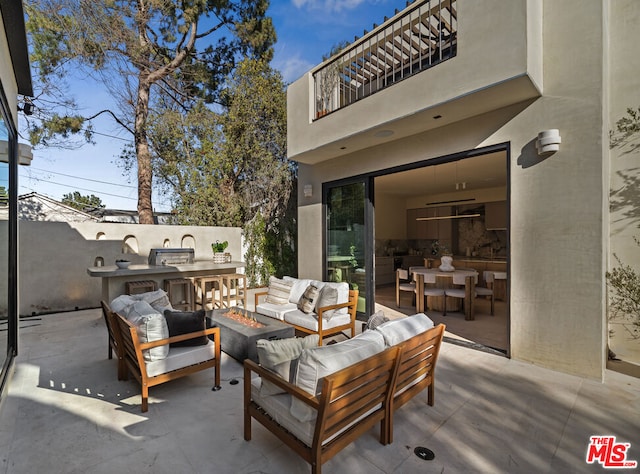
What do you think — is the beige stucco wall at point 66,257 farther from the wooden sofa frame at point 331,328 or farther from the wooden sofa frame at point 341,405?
the wooden sofa frame at point 341,405

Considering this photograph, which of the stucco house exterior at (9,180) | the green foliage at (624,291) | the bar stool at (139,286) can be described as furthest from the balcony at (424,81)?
the stucco house exterior at (9,180)

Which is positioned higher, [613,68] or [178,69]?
[178,69]

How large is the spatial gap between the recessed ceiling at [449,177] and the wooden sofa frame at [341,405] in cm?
488

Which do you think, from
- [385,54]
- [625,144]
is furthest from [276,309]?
[625,144]

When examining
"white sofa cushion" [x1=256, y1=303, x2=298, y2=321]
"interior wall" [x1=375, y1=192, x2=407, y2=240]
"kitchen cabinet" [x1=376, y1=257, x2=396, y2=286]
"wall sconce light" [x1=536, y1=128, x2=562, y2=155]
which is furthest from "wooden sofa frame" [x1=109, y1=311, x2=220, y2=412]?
"interior wall" [x1=375, y1=192, x2=407, y2=240]

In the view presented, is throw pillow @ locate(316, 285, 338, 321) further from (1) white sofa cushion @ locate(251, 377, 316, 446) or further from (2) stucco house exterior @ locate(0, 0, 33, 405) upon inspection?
(2) stucco house exterior @ locate(0, 0, 33, 405)

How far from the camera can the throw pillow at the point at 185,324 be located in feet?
9.46

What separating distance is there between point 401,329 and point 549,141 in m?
2.69

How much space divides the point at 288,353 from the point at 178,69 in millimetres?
9980

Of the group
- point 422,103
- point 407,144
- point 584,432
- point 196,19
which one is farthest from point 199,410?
point 196,19

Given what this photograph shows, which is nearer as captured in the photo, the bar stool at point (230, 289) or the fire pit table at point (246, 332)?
the fire pit table at point (246, 332)

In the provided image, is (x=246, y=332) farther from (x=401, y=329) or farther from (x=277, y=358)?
(x=401, y=329)

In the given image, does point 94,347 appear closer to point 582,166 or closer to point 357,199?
point 357,199

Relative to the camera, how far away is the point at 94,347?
4137 millimetres
